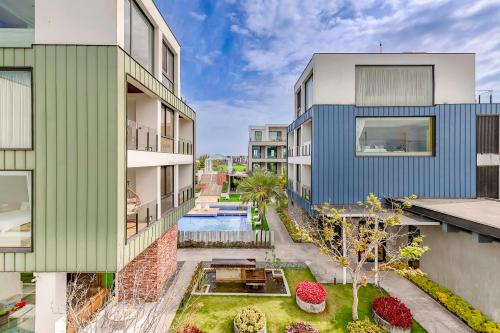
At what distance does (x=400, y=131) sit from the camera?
52.6 feet

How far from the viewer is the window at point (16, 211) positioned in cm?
762

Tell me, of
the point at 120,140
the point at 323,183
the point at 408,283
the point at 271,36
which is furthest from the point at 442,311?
the point at 271,36

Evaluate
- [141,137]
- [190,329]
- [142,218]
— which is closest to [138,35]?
[141,137]

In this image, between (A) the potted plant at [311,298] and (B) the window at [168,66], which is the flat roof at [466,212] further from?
(B) the window at [168,66]

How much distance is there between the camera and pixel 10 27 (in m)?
7.87

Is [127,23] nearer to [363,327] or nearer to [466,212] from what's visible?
[363,327]

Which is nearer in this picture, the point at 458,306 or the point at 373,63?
the point at 458,306

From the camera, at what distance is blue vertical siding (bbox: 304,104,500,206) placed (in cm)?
1566

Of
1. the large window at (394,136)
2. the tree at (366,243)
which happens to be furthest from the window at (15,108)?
the large window at (394,136)

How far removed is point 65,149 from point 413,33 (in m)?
22.3

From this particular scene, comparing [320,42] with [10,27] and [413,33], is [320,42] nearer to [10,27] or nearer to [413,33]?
[413,33]

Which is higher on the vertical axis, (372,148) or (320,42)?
(320,42)

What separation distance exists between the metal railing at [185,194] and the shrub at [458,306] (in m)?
13.3

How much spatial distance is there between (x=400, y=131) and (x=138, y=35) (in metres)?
15.5
